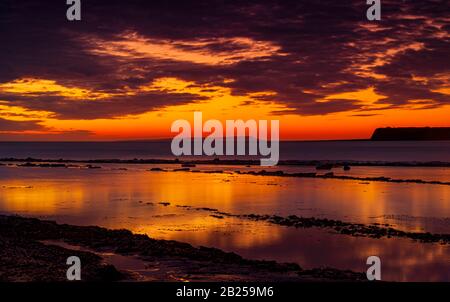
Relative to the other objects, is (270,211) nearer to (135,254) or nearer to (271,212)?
(271,212)

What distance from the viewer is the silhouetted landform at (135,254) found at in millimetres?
14125

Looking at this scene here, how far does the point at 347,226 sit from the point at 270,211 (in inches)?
250

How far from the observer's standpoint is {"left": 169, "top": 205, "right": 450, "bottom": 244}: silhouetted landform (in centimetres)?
2133

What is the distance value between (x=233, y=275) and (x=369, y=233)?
9.83 metres

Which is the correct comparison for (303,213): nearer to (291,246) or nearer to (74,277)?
(291,246)

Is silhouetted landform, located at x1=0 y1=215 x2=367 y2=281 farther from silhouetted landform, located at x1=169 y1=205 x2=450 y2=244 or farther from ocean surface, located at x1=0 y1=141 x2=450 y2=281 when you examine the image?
silhouetted landform, located at x1=169 y1=205 x2=450 y2=244

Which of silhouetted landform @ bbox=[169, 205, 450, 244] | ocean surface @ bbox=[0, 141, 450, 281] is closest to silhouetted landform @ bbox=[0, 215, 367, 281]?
ocean surface @ bbox=[0, 141, 450, 281]

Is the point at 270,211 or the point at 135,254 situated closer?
the point at 135,254

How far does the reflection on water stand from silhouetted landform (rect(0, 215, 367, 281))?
1.63 m

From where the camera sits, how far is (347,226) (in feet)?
78.9

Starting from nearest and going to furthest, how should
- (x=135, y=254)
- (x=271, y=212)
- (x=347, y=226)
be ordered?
1. (x=135, y=254)
2. (x=347, y=226)
3. (x=271, y=212)

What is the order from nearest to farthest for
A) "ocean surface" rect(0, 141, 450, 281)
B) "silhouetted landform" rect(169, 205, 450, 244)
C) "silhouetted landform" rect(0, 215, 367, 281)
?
1. "silhouetted landform" rect(0, 215, 367, 281)
2. "ocean surface" rect(0, 141, 450, 281)
3. "silhouetted landform" rect(169, 205, 450, 244)

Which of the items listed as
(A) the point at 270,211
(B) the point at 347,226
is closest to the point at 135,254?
(B) the point at 347,226
